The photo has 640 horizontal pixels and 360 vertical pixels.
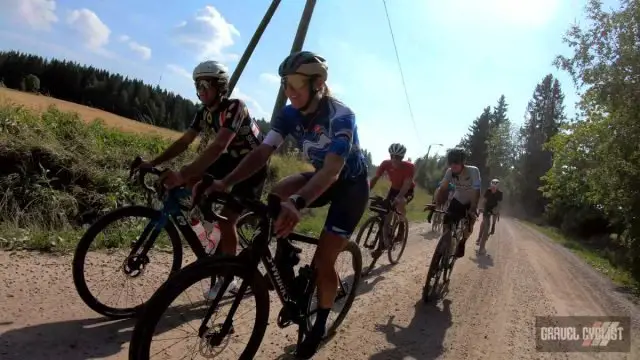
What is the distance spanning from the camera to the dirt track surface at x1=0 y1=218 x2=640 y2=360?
11.6 feet

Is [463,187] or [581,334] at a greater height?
[463,187]

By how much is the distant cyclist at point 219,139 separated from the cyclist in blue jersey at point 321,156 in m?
0.39

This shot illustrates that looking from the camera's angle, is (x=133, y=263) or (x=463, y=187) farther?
(x=463, y=187)

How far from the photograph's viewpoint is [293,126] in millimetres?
3762

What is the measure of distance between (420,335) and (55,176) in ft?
21.6

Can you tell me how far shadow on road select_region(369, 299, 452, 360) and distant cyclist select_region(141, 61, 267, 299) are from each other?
2.00 m

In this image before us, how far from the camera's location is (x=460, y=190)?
7.86m

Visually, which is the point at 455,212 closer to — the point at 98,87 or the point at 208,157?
the point at 208,157

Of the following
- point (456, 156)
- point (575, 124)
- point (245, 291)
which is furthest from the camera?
point (575, 124)

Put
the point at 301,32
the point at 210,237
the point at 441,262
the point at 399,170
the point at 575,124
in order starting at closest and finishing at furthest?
the point at 210,237 → the point at 441,262 → the point at 399,170 → the point at 301,32 → the point at 575,124

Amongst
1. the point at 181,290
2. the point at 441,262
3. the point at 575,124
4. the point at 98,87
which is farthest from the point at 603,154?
the point at 98,87

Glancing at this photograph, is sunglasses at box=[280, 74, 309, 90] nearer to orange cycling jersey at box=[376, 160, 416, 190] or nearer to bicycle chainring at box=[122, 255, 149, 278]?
bicycle chainring at box=[122, 255, 149, 278]

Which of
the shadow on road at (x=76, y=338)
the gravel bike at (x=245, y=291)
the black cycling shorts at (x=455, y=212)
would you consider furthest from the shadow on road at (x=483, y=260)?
the shadow on road at (x=76, y=338)

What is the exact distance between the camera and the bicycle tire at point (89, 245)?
12.5 ft
